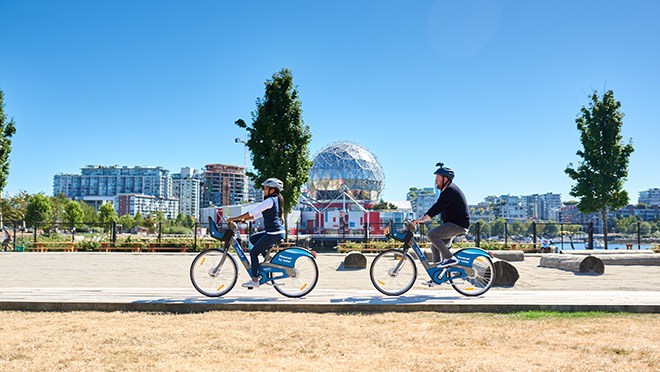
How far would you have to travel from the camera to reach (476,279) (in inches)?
274

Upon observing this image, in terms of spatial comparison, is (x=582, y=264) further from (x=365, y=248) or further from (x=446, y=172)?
(x=365, y=248)

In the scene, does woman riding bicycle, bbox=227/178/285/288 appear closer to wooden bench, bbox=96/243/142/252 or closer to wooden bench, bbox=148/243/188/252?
wooden bench, bbox=148/243/188/252

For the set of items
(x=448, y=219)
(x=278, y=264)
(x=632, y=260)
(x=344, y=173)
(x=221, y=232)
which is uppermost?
(x=344, y=173)

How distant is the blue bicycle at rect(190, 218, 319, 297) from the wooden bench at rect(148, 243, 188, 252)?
18.5 meters

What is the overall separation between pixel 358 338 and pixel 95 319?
135 inches

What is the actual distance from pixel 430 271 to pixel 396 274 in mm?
542

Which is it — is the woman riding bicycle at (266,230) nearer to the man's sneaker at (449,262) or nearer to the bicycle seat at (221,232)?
the bicycle seat at (221,232)

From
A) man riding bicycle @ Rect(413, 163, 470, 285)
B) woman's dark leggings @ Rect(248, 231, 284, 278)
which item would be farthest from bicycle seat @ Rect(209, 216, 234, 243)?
man riding bicycle @ Rect(413, 163, 470, 285)

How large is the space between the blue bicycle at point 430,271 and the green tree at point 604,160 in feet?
71.5

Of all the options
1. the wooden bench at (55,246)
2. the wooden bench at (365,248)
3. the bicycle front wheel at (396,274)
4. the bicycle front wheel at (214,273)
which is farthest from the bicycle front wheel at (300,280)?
the wooden bench at (55,246)

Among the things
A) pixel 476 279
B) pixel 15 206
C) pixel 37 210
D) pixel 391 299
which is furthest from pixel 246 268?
pixel 15 206

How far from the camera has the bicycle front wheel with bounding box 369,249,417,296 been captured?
694cm

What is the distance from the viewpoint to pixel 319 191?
7700 cm

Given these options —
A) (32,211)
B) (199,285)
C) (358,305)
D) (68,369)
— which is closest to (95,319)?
(199,285)
